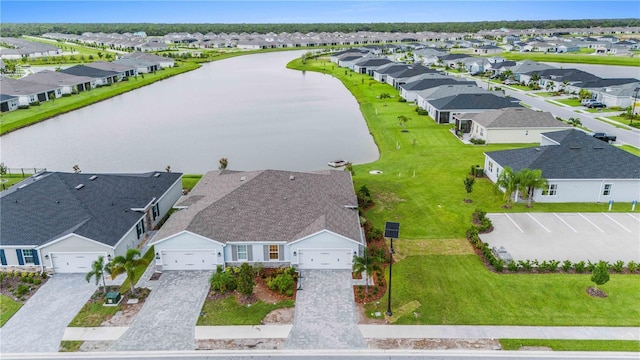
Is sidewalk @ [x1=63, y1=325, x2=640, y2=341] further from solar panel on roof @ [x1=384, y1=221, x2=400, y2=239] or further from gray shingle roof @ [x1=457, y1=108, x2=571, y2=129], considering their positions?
gray shingle roof @ [x1=457, y1=108, x2=571, y2=129]

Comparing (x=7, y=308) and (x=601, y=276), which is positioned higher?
(x=601, y=276)

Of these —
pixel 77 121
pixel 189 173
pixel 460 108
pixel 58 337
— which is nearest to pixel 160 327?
pixel 58 337

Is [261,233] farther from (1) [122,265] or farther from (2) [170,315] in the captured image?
(1) [122,265]

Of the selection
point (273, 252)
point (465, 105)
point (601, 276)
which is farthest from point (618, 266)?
point (465, 105)

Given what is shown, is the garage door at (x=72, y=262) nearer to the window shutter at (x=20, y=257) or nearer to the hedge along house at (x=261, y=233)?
the window shutter at (x=20, y=257)

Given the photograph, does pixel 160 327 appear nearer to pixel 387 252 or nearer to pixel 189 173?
pixel 387 252

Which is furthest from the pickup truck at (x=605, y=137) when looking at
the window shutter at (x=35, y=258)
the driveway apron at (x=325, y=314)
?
the window shutter at (x=35, y=258)
